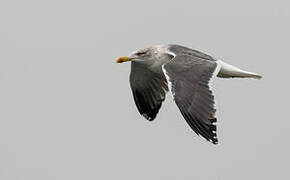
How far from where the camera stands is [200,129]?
9.46 m

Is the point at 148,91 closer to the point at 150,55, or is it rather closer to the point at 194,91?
the point at 150,55

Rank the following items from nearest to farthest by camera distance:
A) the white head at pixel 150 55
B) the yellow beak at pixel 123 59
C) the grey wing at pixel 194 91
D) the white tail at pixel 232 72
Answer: the grey wing at pixel 194 91
the white tail at pixel 232 72
the white head at pixel 150 55
the yellow beak at pixel 123 59

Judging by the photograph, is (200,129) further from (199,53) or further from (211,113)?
(199,53)

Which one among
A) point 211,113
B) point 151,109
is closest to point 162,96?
point 151,109

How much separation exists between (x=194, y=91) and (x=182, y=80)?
0.29 metres

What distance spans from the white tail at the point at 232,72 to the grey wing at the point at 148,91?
139 cm

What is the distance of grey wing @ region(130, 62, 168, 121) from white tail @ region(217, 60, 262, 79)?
139 centimetres

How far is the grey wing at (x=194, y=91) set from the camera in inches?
373

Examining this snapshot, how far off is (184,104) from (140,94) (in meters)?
2.95

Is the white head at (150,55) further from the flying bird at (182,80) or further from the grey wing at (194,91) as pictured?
the grey wing at (194,91)

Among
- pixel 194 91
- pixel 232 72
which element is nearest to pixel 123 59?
pixel 232 72

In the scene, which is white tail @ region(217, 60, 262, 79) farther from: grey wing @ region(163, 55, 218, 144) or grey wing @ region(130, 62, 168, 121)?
grey wing @ region(130, 62, 168, 121)

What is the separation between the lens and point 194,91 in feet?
32.5

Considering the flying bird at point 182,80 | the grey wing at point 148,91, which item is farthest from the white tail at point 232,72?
the grey wing at point 148,91
